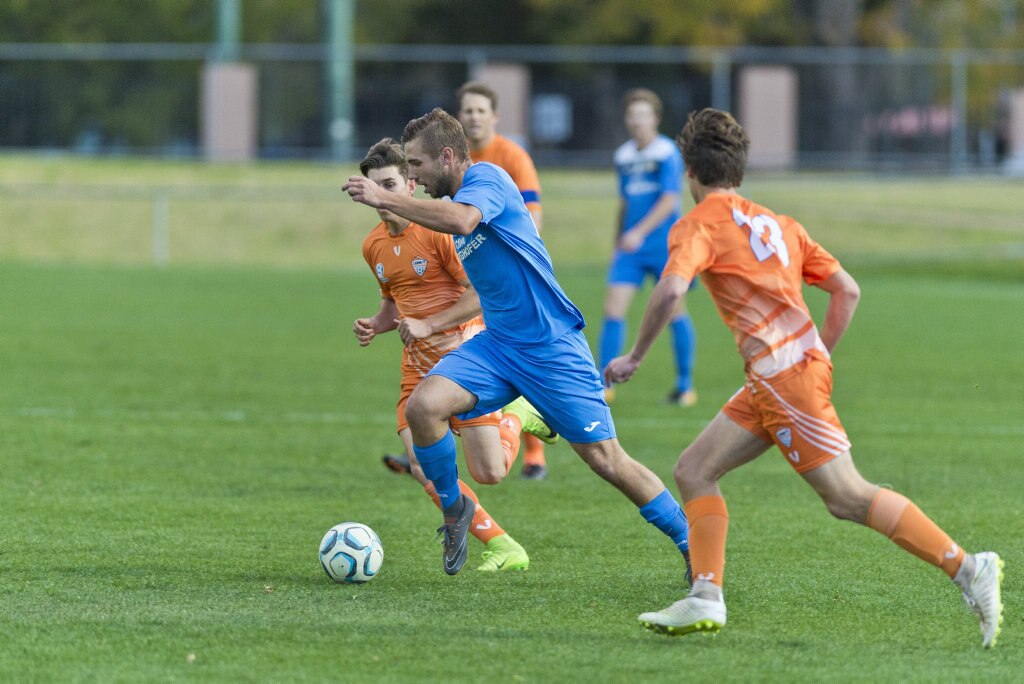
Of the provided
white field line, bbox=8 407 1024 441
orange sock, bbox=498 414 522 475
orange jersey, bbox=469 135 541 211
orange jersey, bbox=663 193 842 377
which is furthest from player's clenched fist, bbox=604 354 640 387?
white field line, bbox=8 407 1024 441

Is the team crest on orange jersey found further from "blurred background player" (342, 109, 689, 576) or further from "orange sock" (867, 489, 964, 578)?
"orange sock" (867, 489, 964, 578)

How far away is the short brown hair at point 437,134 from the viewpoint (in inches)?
224

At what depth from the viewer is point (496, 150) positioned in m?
8.59

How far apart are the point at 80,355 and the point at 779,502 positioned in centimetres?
812

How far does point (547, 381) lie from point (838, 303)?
3.80ft

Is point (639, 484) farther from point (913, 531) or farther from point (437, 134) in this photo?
point (437, 134)

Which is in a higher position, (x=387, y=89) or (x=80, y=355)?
(x=387, y=89)

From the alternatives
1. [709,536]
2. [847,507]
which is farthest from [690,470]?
[847,507]

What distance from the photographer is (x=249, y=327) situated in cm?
1672

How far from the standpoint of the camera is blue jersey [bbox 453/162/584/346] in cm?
577

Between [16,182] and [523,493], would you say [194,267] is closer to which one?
[16,182]

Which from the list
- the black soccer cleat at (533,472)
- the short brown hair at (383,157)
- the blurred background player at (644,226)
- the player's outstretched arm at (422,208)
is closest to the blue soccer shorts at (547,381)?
the player's outstretched arm at (422,208)

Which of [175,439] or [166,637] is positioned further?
[175,439]

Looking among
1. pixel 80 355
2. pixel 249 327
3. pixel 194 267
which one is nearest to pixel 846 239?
pixel 194 267
